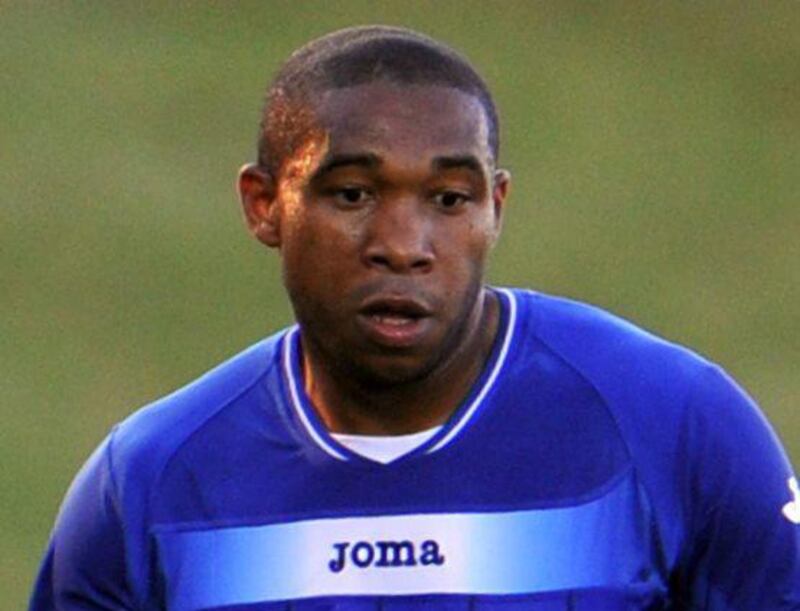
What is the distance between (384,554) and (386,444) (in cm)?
16

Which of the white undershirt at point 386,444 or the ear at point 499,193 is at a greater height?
the ear at point 499,193

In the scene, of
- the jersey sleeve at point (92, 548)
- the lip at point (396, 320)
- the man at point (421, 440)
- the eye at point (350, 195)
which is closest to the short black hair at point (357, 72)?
the man at point (421, 440)

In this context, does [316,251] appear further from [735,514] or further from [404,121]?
[735,514]

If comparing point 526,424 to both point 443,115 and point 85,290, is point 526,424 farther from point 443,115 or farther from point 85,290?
point 85,290

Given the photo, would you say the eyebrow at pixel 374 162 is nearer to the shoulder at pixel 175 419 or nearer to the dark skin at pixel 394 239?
the dark skin at pixel 394 239

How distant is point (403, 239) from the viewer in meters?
5.09

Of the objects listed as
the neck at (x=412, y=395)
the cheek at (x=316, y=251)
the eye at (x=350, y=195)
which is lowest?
the neck at (x=412, y=395)

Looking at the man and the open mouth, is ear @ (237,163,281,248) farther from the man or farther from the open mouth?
the open mouth

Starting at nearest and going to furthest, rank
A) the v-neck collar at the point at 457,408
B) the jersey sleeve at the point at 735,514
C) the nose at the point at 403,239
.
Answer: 1. the nose at the point at 403,239
2. the jersey sleeve at the point at 735,514
3. the v-neck collar at the point at 457,408

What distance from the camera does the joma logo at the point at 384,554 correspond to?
522 cm

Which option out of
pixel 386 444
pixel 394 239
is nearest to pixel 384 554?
pixel 386 444

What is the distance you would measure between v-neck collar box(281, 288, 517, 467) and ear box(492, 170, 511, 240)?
0.50 ft

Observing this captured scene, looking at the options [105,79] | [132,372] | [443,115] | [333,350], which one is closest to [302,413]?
[333,350]

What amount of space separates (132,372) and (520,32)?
432cm
